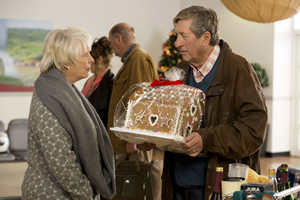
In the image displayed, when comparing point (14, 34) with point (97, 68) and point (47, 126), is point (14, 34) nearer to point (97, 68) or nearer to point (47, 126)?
point (97, 68)

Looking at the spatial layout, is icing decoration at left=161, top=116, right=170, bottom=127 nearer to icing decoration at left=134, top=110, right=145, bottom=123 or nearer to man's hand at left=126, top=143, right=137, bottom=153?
icing decoration at left=134, top=110, right=145, bottom=123

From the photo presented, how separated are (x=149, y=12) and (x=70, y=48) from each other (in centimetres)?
918

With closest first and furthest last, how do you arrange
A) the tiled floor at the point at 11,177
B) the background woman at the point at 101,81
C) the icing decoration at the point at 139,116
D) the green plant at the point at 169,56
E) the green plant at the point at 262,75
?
the icing decoration at the point at 139,116 < the tiled floor at the point at 11,177 < the background woman at the point at 101,81 < the green plant at the point at 262,75 < the green plant at the point at 169,56

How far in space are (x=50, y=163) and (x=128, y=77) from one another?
2.34 metres

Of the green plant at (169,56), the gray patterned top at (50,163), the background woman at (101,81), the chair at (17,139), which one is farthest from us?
the green plant at (169,56)

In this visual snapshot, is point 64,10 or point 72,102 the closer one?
point 72,102

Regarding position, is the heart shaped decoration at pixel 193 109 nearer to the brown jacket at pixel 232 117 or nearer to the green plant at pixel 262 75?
the brown jacket at pixel 232 117

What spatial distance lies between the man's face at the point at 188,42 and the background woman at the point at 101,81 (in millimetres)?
2365

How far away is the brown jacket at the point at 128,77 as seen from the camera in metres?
4.50

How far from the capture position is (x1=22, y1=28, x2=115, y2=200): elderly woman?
2.31m

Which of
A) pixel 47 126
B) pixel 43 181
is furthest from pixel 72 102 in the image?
pixel 43 181

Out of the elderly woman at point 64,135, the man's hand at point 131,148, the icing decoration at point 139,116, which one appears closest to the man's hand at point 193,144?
the icing decoration at point 139,116

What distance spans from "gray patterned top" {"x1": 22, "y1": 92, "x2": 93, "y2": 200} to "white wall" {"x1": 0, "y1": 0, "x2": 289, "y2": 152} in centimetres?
793

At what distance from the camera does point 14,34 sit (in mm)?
10227
